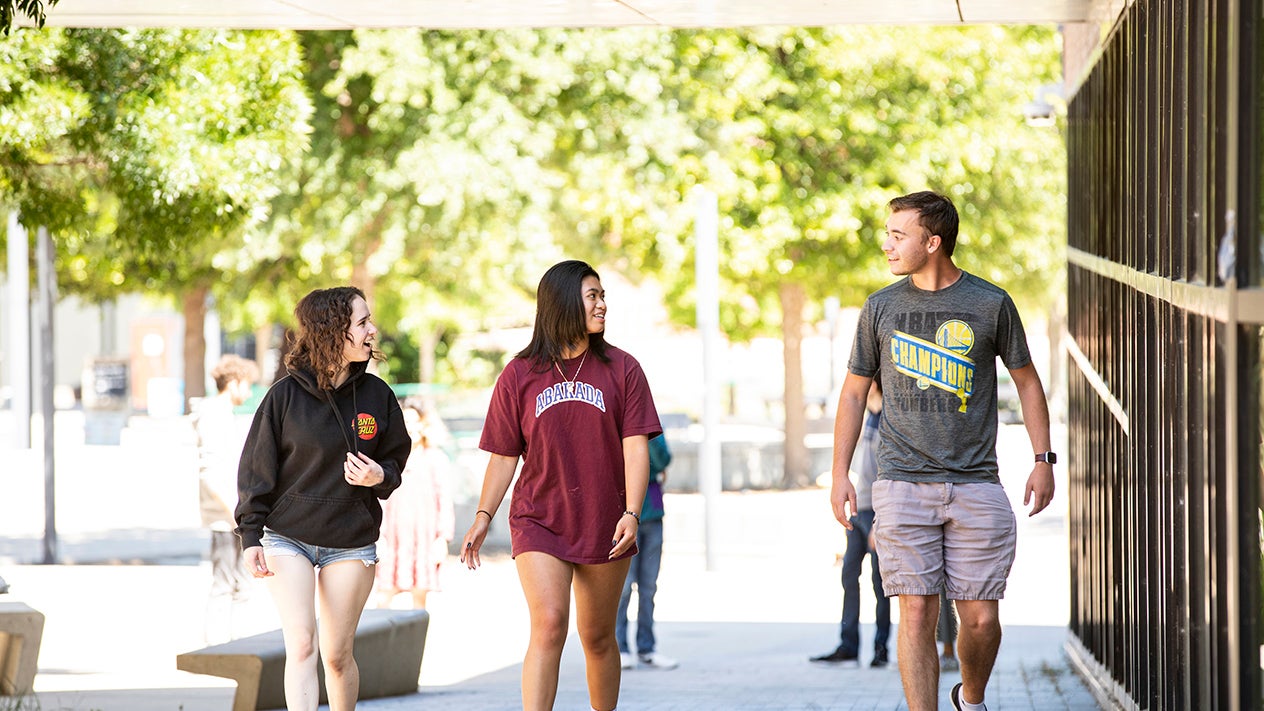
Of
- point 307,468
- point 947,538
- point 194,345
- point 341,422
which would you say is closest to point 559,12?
point 341,422

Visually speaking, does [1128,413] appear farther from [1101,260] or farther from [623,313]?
[623,313]

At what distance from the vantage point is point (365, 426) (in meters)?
6.05

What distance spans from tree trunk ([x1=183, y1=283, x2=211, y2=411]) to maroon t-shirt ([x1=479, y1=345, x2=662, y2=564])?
85.0ft

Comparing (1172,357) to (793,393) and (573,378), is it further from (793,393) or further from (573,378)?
(793,393)

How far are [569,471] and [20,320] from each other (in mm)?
16319

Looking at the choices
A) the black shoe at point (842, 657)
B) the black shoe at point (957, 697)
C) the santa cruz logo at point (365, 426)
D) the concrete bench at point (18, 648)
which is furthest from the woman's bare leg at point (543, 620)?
the black shoe at point (842, 657)

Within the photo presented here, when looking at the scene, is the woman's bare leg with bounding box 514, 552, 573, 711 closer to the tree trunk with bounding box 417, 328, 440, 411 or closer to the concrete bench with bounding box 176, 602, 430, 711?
the concrete bench with bounding box 176, 602, 430, 711

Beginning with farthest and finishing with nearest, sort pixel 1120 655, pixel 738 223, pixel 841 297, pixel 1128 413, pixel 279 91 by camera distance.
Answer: pixel 841 297 → pixel 738 223 → pixel 279 91 → pixel 1120 655 → pixel 1128 413

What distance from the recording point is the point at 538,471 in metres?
5.99

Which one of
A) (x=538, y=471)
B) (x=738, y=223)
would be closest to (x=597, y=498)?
(x=538, y=471)

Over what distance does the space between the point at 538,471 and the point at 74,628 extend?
6990 millimetres

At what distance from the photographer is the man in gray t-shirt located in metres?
5.89

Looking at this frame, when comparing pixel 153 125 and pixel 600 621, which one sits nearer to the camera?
pixel 600 621

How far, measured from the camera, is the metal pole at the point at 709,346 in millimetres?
16672
